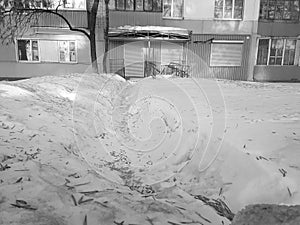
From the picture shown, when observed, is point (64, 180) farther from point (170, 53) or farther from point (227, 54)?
point (227, 54)

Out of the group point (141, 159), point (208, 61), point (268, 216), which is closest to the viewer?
point (268, 216)

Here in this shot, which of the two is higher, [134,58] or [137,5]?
[137,5]

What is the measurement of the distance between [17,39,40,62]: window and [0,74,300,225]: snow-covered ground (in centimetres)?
1361

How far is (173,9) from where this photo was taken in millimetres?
20562

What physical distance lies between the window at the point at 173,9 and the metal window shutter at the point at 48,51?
27.5 ft

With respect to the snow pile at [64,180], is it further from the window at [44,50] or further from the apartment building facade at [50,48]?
the window at [44,50]

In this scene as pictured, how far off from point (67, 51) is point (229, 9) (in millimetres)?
12560

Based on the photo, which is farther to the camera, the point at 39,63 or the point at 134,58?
the point at 134,58

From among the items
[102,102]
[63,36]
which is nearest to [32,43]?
[63,36]

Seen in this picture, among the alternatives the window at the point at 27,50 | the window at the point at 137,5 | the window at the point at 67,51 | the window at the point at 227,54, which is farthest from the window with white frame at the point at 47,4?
the window at the point at 227,54

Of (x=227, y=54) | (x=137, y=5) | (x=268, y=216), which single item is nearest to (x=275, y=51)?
(x=227, y=54)

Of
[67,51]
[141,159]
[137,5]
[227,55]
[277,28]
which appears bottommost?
[141,159]

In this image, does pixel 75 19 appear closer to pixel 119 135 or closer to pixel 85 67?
pixel 85 67

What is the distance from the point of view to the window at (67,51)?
19.7 m
